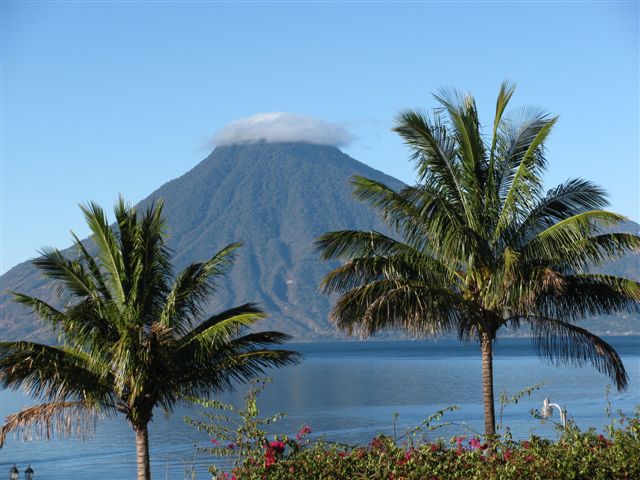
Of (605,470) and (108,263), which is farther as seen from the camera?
(108,263)

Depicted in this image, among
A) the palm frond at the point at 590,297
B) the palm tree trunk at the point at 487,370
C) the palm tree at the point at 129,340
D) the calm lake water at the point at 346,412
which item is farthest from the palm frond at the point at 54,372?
the calm lake water at the point at 346,412

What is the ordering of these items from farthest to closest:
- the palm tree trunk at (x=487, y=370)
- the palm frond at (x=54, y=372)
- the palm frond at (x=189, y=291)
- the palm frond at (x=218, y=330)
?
the palm frond at (x=189, y=291) < the palm tree trunk at (x=487, y=370) < the palm frond at (x=218, y=330) < the palm frond at (x=54, y=372)

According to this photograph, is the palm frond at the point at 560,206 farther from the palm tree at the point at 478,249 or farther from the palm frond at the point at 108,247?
the palm frond at the point at 108,247

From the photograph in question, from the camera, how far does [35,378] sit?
19.2 meters

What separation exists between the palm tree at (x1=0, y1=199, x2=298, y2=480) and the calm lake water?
47.9ft

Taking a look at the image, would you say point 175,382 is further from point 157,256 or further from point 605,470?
point 605,470

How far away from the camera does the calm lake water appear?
68.5 m

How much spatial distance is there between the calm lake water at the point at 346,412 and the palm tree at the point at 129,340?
14.6 m

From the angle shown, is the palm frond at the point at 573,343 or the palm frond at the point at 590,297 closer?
the palm frond at the point at 573,343

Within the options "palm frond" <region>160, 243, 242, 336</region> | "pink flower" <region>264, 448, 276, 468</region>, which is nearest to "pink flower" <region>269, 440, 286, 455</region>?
"pink flower" <region>264, 448, 276, 468</region>

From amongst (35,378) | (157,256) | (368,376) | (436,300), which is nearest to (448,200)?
(436,300)

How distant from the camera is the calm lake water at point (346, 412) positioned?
68500 mm

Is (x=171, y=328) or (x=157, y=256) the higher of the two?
(x=157, y=256)

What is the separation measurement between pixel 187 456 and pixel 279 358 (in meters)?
52.3
